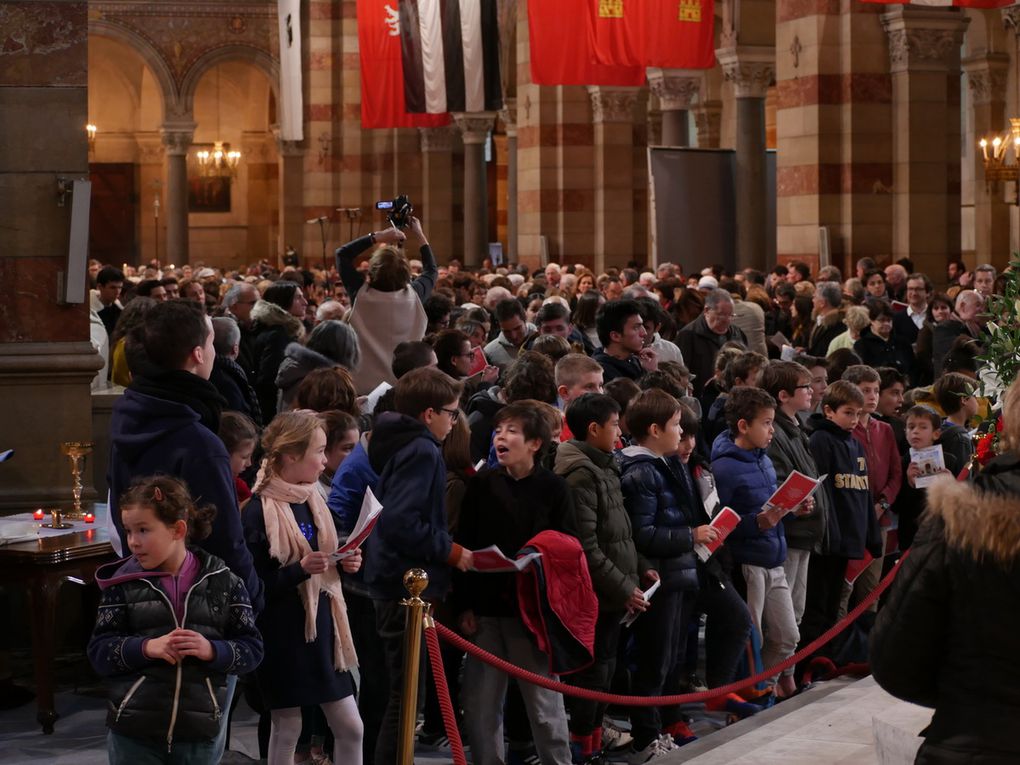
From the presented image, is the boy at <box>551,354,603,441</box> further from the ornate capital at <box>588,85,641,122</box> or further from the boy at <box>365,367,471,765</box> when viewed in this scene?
the ornate capital at <box>588,85,641,122</box>

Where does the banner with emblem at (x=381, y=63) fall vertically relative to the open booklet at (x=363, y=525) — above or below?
above

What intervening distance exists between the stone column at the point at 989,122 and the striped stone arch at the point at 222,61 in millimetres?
18875

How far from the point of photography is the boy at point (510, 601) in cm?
644

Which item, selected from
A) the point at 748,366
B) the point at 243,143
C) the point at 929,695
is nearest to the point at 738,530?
the point at 748,366

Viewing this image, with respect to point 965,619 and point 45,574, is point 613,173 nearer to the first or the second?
point 45,574

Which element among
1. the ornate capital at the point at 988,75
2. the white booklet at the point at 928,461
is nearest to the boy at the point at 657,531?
the white booklet at the point at 928,461

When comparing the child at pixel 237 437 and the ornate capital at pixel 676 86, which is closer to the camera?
the child at pixel 237 437

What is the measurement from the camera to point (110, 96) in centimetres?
4506

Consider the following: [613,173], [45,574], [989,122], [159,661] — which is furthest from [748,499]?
[989,122]

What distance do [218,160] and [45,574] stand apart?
3915 cm

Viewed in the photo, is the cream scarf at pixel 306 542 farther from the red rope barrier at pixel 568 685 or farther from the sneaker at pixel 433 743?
the sneaker at pixel 433 743

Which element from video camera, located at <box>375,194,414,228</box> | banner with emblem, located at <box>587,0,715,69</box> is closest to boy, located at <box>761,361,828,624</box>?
video camera, located at <box>375,194,414,228</box>

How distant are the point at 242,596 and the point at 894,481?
4690 millimetres

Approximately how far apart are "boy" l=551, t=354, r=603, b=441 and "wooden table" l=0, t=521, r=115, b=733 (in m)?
2.18
